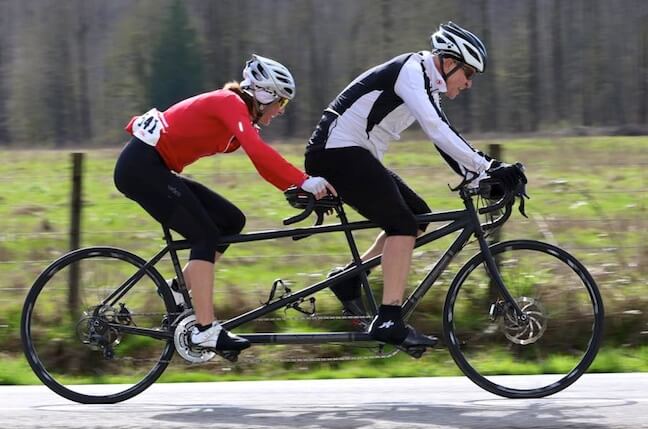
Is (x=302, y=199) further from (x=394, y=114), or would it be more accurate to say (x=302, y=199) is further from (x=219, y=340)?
(x=219, y=340)

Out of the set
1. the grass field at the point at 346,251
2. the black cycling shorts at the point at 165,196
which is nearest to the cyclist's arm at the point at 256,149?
the black cycling shorts at the point at 165,196

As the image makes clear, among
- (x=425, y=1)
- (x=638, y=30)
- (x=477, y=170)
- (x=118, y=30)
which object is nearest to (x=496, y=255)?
(x=477, y=170)

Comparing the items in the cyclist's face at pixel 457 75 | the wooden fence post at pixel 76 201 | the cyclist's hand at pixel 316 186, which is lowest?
the wooden fence post at pixel 76 201

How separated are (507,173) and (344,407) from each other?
147 cm

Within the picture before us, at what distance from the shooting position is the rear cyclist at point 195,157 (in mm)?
5828

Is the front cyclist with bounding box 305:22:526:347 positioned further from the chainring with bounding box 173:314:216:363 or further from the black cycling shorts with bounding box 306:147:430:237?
the chainring with bounding box 173:314:216:363

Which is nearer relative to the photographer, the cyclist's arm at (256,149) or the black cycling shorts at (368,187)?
the cyclist's arm at (256,149)

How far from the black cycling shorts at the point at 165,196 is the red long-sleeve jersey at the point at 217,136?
92mm

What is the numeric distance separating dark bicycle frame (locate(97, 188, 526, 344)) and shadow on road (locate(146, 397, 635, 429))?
422mm

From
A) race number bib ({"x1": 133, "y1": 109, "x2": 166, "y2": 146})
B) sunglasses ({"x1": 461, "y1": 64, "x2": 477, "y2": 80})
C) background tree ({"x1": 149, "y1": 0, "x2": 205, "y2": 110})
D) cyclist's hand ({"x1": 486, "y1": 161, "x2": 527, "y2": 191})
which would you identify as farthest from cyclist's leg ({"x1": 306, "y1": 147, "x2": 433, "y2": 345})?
background tree ({"x1": 149, "y1": 0, "x2": 205, "y2": 110})

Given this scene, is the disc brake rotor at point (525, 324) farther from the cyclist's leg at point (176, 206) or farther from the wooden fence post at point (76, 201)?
the wooden fence post at point (76, 201)

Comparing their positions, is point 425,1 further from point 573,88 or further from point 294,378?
point 294,378

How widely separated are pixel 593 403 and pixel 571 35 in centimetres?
8173

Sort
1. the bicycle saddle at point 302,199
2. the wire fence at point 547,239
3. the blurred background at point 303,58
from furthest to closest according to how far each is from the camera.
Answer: the blurred background at point 303,58, the wire fence at point 547,239, the bicycle saddle at point 302,199
